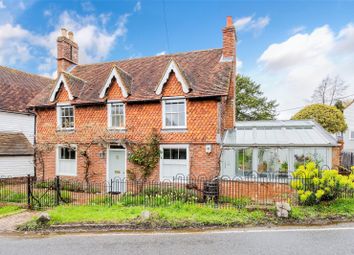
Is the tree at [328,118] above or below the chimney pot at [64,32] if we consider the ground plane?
below

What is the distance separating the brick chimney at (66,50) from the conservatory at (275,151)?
1490cm

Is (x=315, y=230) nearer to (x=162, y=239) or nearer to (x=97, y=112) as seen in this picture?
(x=162, y=239)

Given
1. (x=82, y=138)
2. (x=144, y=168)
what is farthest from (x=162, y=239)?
(x=82, y=138)

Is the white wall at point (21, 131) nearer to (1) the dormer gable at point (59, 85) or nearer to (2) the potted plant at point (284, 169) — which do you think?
(1) the dormer gable at point (59, 85)

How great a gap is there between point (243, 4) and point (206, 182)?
36.5 ft

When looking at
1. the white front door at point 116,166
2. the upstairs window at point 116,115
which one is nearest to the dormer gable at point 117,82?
the upstairs window at point 116,115

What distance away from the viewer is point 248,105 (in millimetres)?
43250

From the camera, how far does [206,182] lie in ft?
41.9

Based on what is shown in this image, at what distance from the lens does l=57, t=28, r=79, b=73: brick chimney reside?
20250 millimetres

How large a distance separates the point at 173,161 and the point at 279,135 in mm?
6516

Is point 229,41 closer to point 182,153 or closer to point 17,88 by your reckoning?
point 182,153

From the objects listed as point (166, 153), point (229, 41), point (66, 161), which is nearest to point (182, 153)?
point (166, 153)

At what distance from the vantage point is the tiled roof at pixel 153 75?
597 inches

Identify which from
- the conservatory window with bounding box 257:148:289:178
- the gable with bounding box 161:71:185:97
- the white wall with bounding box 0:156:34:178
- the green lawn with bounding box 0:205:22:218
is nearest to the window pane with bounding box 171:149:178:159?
the gable with bounding box 161:71:185:97
